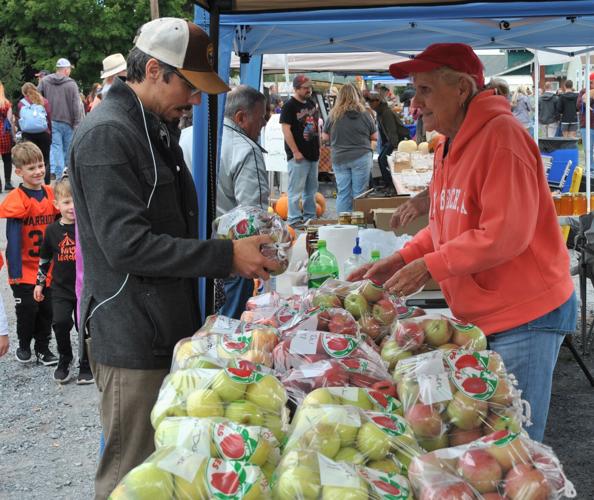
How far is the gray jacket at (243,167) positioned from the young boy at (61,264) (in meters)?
1.17

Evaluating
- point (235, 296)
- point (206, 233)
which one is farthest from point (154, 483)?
point (235, 296)

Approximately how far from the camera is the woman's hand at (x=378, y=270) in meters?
2.64

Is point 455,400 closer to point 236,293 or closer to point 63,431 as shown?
point 236,293

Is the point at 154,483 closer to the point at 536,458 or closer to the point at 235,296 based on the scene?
the point at 536,458

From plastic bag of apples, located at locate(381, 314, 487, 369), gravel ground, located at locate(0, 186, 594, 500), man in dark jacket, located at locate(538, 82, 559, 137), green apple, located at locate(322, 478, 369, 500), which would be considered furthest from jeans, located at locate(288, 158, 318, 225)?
man in dark jacket, located at locate(538, 82, 559, 137)

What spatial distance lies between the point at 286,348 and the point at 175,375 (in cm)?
35

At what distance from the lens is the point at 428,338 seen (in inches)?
83.0

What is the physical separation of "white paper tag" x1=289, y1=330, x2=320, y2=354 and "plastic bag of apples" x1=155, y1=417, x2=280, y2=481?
41cm

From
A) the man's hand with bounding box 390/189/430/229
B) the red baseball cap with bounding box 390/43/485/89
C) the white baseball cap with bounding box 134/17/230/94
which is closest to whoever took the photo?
the white baseball cap with bounding box 134/17/230/94

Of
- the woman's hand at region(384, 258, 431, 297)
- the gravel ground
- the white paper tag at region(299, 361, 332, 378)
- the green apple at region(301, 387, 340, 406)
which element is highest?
the woman's hand at region(384, 258, 431, 297)

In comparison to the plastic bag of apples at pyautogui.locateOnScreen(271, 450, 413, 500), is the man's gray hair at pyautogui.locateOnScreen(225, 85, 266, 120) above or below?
above

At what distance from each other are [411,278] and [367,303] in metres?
0.17

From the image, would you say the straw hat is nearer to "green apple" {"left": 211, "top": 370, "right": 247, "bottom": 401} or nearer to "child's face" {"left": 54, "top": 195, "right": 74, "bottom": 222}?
"child's face" {"left": 54, "top": 195, "right": 74, "bottom": 222}

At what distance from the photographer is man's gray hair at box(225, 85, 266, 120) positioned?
14.7 ft
